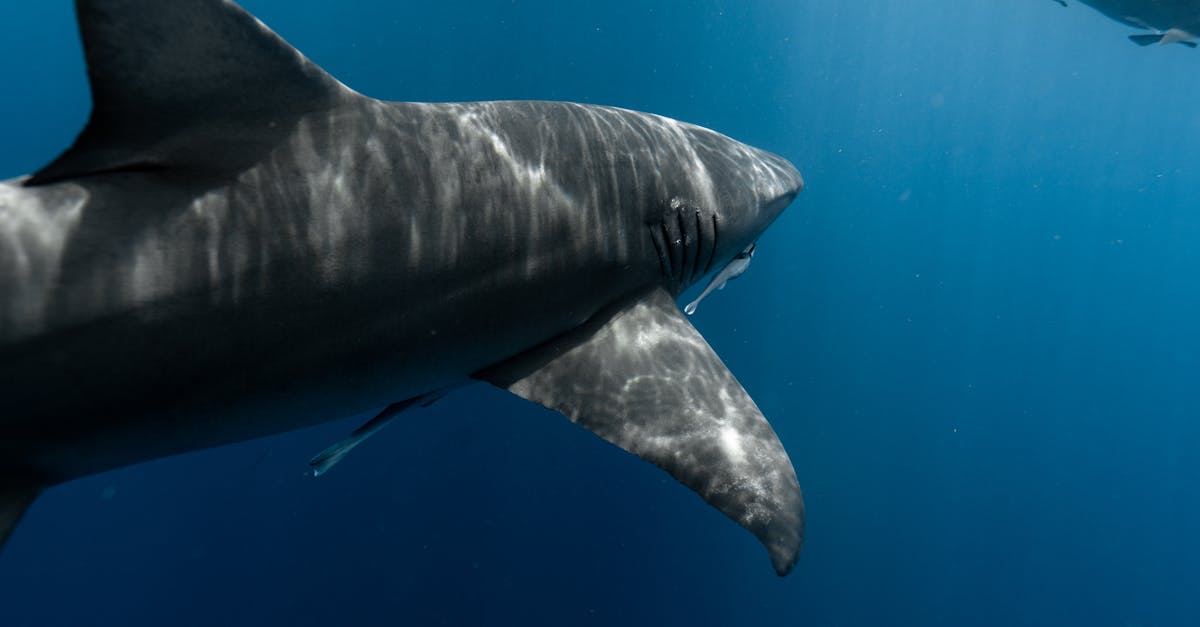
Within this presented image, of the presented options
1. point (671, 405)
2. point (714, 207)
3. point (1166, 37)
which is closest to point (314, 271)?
point (671, 405)

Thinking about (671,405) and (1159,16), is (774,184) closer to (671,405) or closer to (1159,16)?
(671,405)

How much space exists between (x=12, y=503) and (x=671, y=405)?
2.09 m

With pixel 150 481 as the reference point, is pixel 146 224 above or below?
above

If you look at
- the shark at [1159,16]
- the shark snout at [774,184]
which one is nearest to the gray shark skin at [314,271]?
the shark snout at [774,184]

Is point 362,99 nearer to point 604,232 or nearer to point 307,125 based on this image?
point 307,125

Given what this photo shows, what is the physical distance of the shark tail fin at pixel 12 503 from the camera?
1814mm

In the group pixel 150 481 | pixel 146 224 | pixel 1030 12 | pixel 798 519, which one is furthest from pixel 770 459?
pixel 1030 12

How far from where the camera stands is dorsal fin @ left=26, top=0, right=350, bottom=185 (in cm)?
168

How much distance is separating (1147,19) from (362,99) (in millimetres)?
13542

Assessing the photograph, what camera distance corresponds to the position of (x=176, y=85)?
70.2 inches

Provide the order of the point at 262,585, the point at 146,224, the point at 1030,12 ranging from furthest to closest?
the point at 1030,12, the point at 262,585, the point at 146,224

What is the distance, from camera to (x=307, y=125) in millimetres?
2014

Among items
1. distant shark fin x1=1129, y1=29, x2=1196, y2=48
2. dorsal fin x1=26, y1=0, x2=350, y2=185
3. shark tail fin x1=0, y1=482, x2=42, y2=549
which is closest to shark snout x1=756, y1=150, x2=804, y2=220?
dorsal fin x1=26, y1=0, x2=350, y2=185

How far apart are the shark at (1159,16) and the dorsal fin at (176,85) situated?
39.0 feet
